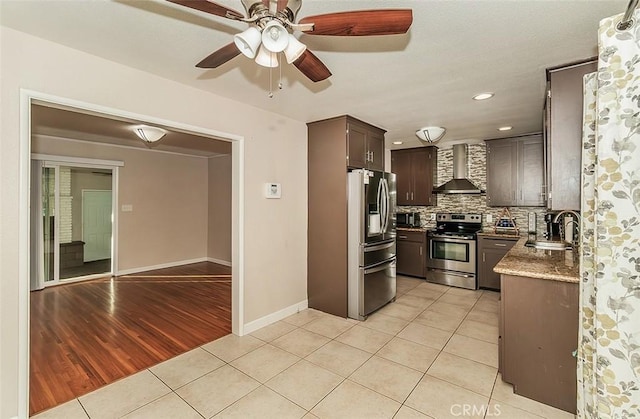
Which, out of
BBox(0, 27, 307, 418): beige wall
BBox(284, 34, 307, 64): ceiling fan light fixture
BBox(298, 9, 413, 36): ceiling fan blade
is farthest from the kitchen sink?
BBox(284, 34, 307, 64): ceiling fan light fixture

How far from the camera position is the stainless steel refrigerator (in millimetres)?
3520

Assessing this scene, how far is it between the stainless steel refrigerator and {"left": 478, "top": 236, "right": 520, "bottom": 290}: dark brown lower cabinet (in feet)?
6.14

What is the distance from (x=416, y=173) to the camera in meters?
5.63

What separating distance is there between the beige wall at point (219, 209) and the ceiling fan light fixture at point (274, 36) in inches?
216

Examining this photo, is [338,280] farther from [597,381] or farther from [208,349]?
[597,381]

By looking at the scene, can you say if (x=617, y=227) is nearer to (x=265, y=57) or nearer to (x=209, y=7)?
(x=265, y=57)

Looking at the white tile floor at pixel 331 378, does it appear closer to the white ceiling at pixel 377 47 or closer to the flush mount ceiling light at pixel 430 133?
the flush mount ceiling light at pixel 430 133

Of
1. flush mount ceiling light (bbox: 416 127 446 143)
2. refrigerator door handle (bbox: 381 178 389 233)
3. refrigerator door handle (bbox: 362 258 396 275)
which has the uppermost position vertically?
flush mount ceiling light (bbox: 416 127 446 143)

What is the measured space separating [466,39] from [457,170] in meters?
3.83

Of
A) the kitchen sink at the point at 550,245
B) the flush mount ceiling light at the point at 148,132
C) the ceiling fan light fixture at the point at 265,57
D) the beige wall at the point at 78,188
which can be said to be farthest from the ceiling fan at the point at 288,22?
the beige wall at the point at 78,188

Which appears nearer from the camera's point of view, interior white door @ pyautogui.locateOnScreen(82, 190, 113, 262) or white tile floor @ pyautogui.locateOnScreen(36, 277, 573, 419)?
white tile floor @ pyautogui.locateOnScreen(36, 277, 573, 419)

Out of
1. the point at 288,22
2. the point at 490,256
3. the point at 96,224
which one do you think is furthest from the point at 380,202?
the point at 96,224

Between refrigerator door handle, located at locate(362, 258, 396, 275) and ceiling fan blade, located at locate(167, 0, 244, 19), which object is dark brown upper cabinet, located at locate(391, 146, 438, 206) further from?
ceiling fan blade, located at locate(167, 0, 244, 19)

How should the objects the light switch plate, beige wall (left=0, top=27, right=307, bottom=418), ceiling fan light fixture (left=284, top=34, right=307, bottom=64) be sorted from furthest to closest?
the light switch plate, beige wall (left=0, top=27, right=307, bottom=418), ceiling fan light fixture (left=284, top=34, right=307, bottom=64)
